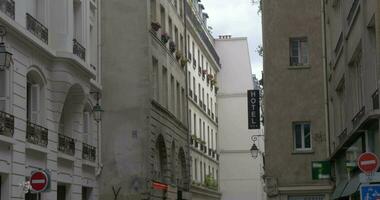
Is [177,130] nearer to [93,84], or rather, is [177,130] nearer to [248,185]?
[93,84]

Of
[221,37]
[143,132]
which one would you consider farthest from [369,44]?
[221,37]

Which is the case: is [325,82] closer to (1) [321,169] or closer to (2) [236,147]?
(1) [321,169]

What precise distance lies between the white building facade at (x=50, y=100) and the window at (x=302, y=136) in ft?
27.7

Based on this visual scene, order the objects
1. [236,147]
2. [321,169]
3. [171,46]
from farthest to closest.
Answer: [236,147]
[171,46]
[321,169]

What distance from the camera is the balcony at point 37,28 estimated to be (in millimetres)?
22059

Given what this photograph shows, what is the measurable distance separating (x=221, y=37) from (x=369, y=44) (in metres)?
61.1

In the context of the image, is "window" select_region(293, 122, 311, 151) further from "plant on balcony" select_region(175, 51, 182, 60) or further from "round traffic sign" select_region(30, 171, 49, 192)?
"round traffic sign" select_region(30, 171, 49, 192)

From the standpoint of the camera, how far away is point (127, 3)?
119ft

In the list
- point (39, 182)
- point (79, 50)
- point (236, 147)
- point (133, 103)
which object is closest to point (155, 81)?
point (133, 103)

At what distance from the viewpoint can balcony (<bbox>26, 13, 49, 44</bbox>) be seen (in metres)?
22.1

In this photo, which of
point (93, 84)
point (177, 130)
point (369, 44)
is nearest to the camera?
point (369, 44)

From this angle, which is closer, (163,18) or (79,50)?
(79,50)

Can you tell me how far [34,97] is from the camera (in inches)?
920

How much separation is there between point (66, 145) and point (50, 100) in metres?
2.11
